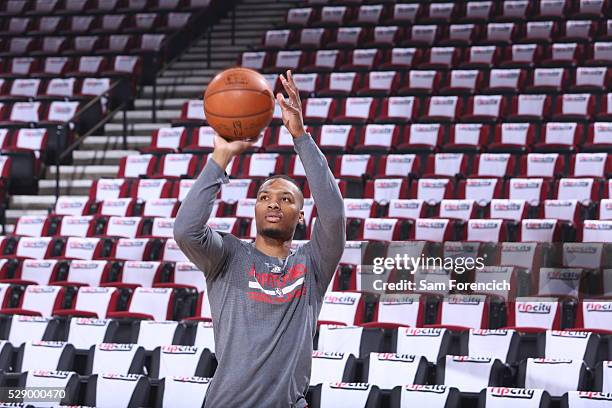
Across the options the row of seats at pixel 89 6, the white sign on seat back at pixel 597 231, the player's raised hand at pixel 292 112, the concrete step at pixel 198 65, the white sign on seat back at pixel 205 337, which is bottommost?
the white sign on seat back at pixel 205 337

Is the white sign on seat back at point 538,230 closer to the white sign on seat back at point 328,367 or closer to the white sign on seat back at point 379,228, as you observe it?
the white sign on seat back at point 379,228

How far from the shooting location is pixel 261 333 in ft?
9.45

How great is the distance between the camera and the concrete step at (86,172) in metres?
11.5

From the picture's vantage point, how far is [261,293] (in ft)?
9.59

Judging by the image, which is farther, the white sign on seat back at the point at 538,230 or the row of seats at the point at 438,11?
the row of seats at the point at 438,11

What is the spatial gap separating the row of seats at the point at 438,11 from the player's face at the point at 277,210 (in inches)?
416

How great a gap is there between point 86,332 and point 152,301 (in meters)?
0.71

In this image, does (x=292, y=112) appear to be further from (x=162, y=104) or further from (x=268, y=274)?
(x=162, y=104)

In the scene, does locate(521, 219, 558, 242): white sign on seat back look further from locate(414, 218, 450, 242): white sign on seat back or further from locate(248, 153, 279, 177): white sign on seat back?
locate(248, 153, 279, 177): white sign on seat back

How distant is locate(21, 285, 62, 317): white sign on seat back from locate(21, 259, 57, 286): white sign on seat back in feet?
1.79

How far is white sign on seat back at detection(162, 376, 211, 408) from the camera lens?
18.1ft

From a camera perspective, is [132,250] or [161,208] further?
[161,208]

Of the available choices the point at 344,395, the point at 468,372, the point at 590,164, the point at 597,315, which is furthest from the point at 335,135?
the point at 344,395

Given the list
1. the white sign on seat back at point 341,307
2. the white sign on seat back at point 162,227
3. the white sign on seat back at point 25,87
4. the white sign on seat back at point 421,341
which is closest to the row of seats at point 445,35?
the white sign on seat back at point 25,87
